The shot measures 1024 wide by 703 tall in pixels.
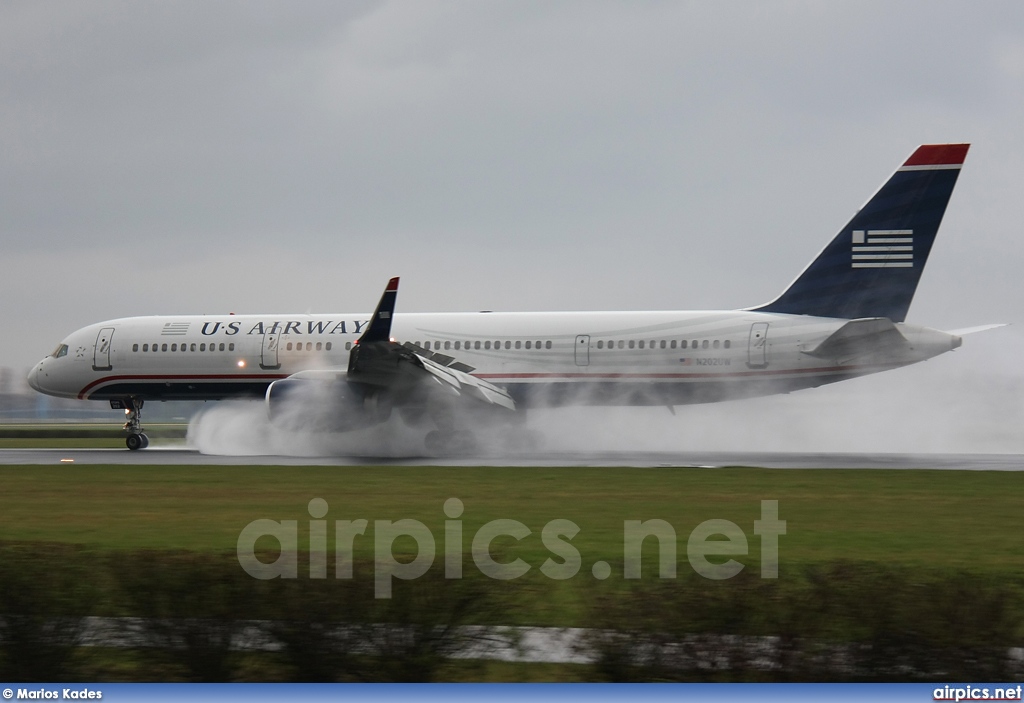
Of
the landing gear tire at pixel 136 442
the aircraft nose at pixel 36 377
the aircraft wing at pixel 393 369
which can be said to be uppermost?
the aircraft nose at pixel 36 377

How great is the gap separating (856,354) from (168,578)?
84.8 ft

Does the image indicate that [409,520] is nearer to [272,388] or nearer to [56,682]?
[56,682]

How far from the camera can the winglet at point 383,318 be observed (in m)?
28.6

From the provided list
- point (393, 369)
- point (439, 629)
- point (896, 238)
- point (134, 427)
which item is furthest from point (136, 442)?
point (439, 629)

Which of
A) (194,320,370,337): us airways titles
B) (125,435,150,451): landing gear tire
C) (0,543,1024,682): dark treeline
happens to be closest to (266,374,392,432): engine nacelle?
(194,320,370,337): us airways titles

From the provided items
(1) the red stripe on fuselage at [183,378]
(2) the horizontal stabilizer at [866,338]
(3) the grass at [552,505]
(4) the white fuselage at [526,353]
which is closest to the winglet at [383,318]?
(3) the grass at [552,505]

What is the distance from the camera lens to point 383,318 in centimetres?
2917

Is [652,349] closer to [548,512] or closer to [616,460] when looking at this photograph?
[616,460]

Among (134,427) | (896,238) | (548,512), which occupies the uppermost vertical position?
(896,238)

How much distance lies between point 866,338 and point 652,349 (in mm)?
5999

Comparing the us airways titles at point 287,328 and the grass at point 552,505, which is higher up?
the us airways titles at point 287,328

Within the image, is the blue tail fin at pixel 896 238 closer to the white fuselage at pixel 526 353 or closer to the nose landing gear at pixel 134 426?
the white fuselage at pixel 526 353

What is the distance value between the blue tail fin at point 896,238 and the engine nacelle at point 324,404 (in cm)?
1337

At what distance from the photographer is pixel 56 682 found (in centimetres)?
663
